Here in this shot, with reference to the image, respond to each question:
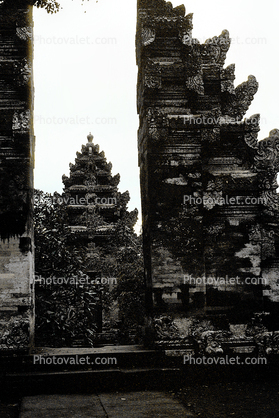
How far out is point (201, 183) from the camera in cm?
748

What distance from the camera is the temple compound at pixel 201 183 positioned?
7223mm

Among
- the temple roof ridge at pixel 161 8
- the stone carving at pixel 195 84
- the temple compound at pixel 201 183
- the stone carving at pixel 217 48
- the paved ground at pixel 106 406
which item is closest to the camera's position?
the paved ground at pixel 106 406

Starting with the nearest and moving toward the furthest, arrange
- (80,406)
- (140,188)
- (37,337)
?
(80,406) → (140,188) → (37,337)

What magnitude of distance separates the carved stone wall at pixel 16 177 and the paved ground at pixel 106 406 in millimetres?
1080

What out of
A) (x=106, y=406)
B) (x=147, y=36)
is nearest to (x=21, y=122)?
(x=147, y=36)

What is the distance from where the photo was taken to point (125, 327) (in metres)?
16.0

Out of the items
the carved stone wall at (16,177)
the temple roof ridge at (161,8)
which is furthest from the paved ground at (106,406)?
the temple roof ridge at (161,8)

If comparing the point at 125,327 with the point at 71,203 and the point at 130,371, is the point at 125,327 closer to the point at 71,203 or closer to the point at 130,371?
the point at 71,203

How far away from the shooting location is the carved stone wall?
6.84 meters

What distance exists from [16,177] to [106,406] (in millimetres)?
3433

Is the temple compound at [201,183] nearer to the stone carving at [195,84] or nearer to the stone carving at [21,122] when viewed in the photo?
the stone carving at [195,84]

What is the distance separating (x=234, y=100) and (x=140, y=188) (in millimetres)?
2106

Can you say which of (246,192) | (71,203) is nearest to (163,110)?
(246,192)

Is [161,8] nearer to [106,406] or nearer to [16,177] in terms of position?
[16,177]
